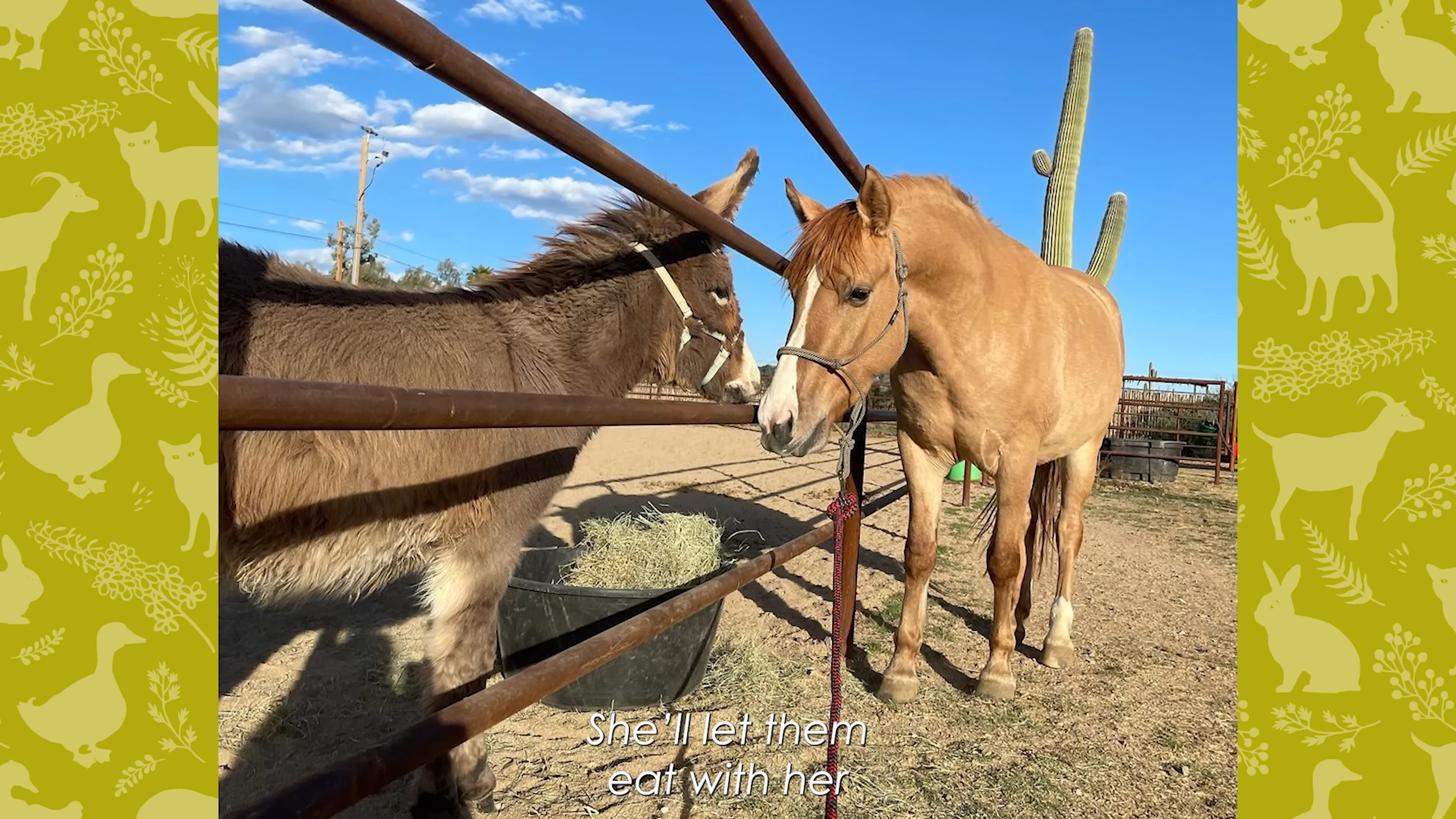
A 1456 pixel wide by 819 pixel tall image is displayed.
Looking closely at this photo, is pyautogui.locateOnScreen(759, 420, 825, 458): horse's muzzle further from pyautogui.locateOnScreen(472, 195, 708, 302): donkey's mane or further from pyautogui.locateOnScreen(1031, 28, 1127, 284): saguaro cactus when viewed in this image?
pyautogui.locateOnScreen(1031, 28, 1127, 284): saguaro cactus

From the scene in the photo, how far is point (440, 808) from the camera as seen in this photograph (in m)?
2.19

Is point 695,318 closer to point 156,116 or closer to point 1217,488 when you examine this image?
point 156,116

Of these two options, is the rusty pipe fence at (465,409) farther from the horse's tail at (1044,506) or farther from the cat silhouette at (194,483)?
the horse's tail at (1044,506)

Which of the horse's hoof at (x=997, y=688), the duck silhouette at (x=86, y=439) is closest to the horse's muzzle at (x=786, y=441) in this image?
the duck silhouette at (x=86, y=439)

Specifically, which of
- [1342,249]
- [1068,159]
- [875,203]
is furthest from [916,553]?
[1068,159]

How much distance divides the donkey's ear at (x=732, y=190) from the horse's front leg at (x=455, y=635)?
1426 mm

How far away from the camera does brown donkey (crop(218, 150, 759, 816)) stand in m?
1.73

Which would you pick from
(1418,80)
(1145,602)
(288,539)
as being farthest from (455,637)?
(1145,602)

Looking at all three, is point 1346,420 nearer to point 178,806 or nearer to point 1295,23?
point 1295,23

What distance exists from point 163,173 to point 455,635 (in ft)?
5.13

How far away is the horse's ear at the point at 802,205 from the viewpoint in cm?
290

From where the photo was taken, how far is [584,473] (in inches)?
396

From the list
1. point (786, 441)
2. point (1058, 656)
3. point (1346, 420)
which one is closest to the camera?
point (1346, 420)

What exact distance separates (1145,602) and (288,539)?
5269 mm
